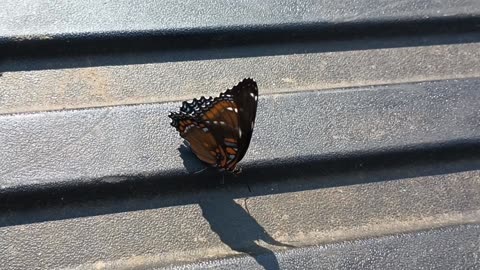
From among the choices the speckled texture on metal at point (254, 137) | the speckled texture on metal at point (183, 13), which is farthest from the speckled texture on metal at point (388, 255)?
the speckled texture on metal at point (183, 13)

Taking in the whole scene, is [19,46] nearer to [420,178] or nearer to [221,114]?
[221,114]

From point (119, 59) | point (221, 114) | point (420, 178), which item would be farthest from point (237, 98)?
point (420, 178)

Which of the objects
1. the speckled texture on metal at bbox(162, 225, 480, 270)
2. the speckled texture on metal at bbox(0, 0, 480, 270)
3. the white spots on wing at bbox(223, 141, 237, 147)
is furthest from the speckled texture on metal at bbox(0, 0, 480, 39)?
the speckled texture on metal at bbox(162, 225, 480, 270)

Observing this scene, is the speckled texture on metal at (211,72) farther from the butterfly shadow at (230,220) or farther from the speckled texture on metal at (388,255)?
the speckled texture on metal at (388,255)

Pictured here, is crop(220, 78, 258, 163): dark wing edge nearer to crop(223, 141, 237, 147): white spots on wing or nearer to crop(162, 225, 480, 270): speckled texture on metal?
crop(223, 141, 237, 147): white spots on wing

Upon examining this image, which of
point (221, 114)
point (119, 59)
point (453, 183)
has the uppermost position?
point (119, 59)

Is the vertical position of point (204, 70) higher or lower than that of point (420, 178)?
higher

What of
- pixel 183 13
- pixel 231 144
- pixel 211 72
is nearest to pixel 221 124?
pixel 231 144
